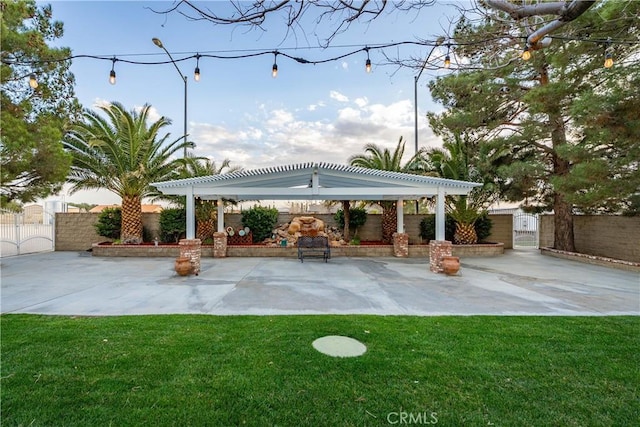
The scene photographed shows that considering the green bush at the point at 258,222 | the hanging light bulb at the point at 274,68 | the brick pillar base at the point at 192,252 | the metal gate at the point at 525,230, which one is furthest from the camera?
the metal gate at the point at 525,230

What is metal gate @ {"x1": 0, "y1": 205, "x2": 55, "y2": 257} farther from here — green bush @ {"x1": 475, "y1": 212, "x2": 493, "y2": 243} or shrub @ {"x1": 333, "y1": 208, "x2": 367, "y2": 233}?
green bush @ {"x1": 475, "y1": 212, "x2": 493, "y2": 243}

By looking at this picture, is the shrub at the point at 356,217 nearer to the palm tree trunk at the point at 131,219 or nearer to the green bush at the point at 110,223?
the palm tree trunk at the point at 131,219

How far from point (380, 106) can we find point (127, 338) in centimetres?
988

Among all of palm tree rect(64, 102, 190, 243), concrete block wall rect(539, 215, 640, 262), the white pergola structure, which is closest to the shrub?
the white pergola structure

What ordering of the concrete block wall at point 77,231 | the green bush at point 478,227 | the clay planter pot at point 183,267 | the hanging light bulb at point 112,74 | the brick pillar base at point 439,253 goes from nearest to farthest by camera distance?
the hanging light bulb at point 112,74 → the clay planter pot at point 183,267 → the brick pillar base at point 439,253 → the green bush at point 478,227 → the concrete block wall at point 77,231

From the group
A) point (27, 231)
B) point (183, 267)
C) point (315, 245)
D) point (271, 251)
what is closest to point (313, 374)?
point (183, 267)

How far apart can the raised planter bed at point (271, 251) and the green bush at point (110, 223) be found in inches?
46.6

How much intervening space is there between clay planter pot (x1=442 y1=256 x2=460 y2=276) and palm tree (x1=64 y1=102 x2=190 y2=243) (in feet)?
37.4

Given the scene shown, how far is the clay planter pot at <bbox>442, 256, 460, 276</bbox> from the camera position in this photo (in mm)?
8602

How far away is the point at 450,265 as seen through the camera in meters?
8.62

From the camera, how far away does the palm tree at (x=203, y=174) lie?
13469 millimetres

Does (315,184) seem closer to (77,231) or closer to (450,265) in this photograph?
(450,265)

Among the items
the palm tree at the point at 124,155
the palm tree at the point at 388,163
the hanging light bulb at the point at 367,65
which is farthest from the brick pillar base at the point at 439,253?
the palm tree at the point at 124,155

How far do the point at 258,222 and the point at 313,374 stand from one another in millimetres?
11899
